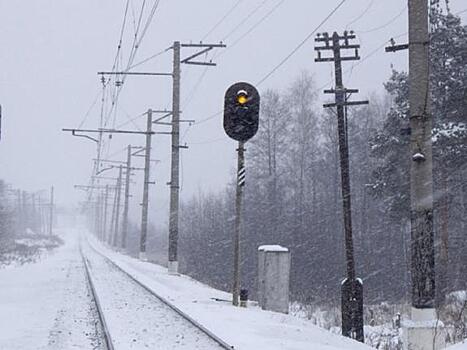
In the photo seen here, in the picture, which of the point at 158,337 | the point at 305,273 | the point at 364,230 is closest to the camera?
the point at 158,337

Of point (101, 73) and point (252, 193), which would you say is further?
point (252, 193)

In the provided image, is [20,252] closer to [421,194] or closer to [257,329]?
[257,329]

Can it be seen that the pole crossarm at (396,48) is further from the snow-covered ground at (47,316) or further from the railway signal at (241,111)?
the snow-covered ground at (47,316)

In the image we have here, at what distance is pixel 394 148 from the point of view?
30.2 m

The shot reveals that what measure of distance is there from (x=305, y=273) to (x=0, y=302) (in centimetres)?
2384

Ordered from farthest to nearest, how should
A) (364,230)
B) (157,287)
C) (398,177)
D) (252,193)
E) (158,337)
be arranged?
(252,193), (364,230), (398,177), (157,287), (158,337)

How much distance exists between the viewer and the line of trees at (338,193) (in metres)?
28.7

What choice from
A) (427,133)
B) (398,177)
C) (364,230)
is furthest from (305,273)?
(427,133)

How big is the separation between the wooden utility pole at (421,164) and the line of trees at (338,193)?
55.3 feet

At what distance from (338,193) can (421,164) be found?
4423cm

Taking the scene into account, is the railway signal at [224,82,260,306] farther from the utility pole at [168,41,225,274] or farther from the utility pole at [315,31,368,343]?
the utility pole at [168,41,225,274]

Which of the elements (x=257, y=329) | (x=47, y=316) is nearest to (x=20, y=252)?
(x=47, y=316)

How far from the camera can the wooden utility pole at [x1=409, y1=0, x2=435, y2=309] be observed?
10.3 metres

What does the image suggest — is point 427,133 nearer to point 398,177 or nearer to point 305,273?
point 398,177
